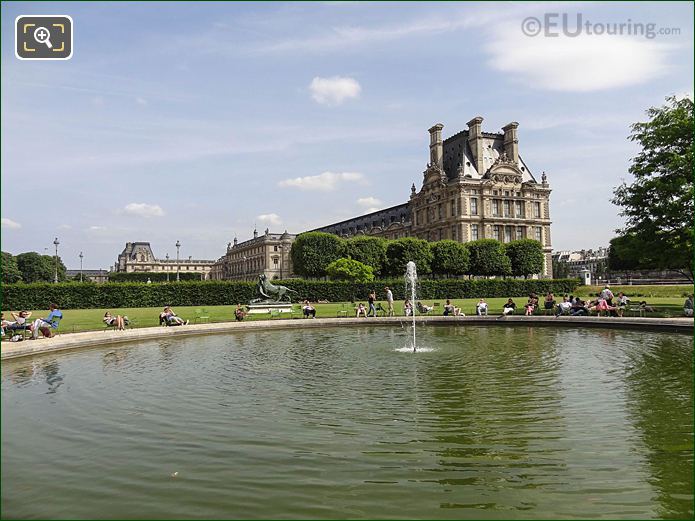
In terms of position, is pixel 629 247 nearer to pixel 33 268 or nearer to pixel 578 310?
pixel 578 310

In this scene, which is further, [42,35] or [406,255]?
[406,255]

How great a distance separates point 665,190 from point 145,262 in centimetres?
17352

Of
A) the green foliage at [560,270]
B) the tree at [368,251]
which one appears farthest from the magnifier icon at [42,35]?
the green foliage at [560,270]

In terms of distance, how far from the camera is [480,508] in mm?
5133

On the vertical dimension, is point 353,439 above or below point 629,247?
below

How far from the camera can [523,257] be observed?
72.2m

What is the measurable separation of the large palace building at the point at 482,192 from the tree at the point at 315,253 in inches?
853

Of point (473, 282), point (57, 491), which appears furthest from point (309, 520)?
point (473, 282)

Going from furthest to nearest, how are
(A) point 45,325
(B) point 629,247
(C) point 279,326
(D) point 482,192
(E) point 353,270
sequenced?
(D) point 482,192 → (E) point 353,270 → (B) point 629,247 → (C) point 279,326 → (A) point 45,325

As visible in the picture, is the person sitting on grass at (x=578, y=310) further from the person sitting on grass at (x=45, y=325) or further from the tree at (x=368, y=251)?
the tree at (x=368, y=251)

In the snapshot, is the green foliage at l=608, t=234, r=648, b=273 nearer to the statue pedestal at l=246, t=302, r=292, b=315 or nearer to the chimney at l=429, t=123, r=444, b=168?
the statue pedestal at l=246, t=302, r=292, b=315

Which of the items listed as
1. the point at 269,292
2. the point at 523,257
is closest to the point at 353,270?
the point at 269,292

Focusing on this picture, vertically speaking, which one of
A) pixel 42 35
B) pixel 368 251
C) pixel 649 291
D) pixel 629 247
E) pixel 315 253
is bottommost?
pixel 649 291

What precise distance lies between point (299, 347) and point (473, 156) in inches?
2875
